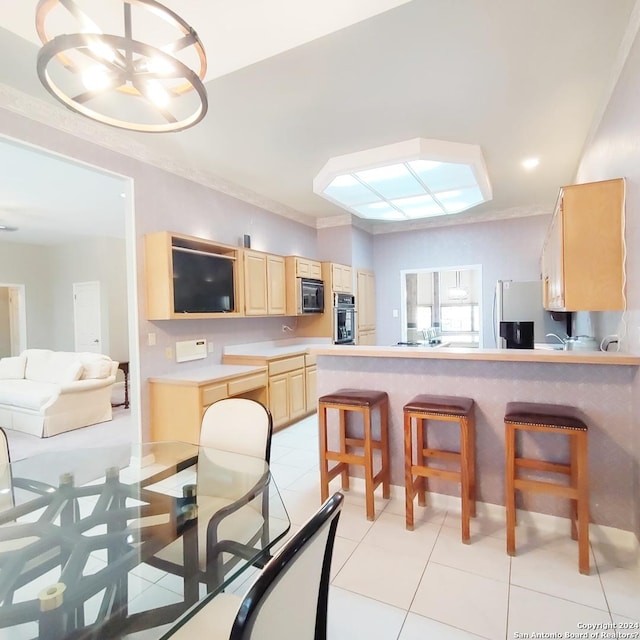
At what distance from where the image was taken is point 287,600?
83cm

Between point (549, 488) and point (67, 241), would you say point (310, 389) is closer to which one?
point (549, 488)

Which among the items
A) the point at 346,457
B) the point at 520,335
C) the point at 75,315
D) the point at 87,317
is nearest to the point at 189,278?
the point at 346,457

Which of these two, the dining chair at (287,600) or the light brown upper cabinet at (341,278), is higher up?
the light brown upper cabinet at (341,278)

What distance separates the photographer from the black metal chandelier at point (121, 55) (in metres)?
1.27

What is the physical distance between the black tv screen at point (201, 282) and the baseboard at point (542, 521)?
242cm

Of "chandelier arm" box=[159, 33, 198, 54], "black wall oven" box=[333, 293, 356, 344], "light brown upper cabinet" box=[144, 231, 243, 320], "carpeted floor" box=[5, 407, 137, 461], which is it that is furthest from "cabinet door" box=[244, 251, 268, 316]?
"chandelier arm" box=[159, 33, 198, 54]

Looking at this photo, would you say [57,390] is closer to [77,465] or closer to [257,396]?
[257,396]

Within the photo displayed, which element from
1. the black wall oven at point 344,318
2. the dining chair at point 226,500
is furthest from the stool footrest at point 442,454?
the black wall oven at point 344,318

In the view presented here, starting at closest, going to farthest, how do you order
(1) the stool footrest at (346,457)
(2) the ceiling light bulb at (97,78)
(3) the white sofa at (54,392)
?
(2) the ceiling light bulb at (97,78) < (1) the stool footrest at (346,457) < (3) the white sofa at (54,392)

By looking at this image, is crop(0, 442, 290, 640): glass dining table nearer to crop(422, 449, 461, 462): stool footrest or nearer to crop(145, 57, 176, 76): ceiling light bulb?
crop(422, 449, 461, 462): stool footrest

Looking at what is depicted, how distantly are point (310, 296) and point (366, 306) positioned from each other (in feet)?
5.33

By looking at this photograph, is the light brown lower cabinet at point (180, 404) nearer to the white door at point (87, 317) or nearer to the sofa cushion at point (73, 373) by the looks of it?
the sofa cushion at point (73, 373)

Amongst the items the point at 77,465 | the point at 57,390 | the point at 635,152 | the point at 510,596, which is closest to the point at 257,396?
the point at 77,465

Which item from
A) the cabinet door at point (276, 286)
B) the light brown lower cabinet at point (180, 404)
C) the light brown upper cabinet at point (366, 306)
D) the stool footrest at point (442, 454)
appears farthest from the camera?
the light brown upper cabinet at point (366, 306)
